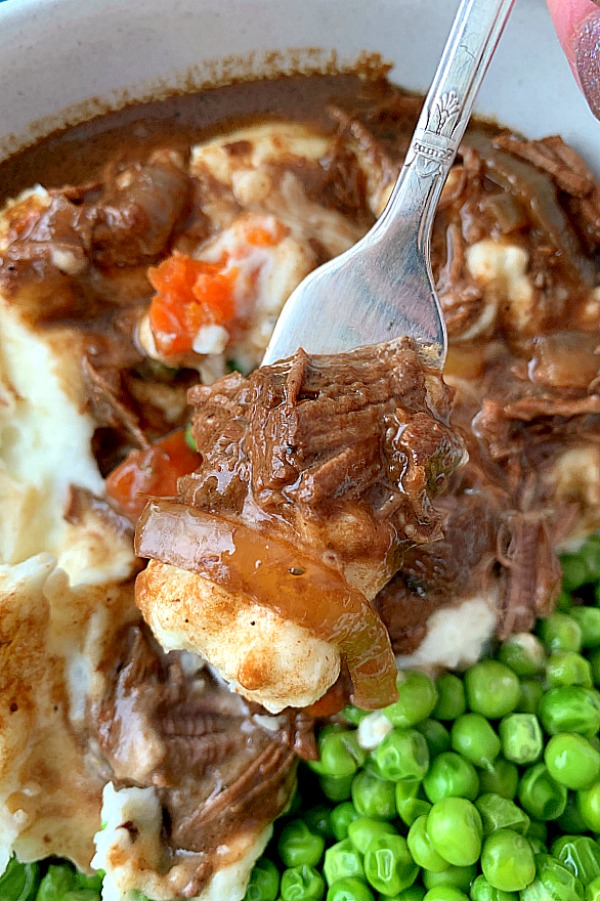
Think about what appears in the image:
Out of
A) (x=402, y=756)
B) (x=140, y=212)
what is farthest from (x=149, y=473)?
(x=402, y=756)

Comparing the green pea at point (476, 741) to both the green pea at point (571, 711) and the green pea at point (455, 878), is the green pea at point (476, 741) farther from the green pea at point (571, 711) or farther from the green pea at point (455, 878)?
the green pea at point (455, 878)

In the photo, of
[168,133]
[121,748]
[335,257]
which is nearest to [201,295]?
[335,257]

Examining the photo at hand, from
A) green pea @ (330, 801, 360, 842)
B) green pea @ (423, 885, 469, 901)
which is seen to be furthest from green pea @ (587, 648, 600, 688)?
green pea @ (330, 801, 360, 842)

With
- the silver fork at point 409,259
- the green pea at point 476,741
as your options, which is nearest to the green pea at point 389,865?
the green pea at point 476,741

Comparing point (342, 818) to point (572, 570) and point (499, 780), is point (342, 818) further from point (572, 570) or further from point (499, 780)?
point (572, 570)

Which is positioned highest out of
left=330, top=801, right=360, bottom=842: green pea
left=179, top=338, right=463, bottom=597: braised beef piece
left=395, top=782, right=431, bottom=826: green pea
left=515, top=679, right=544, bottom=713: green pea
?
left=179, top=338, right=463, bottom=597: braised beef piece

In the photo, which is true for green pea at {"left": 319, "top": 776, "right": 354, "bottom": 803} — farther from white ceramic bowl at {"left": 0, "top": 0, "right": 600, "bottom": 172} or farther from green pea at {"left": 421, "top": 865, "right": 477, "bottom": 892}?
white ceramic bowl at {"left": 0, "top": 0, "right": 600, "bottom": 172}
